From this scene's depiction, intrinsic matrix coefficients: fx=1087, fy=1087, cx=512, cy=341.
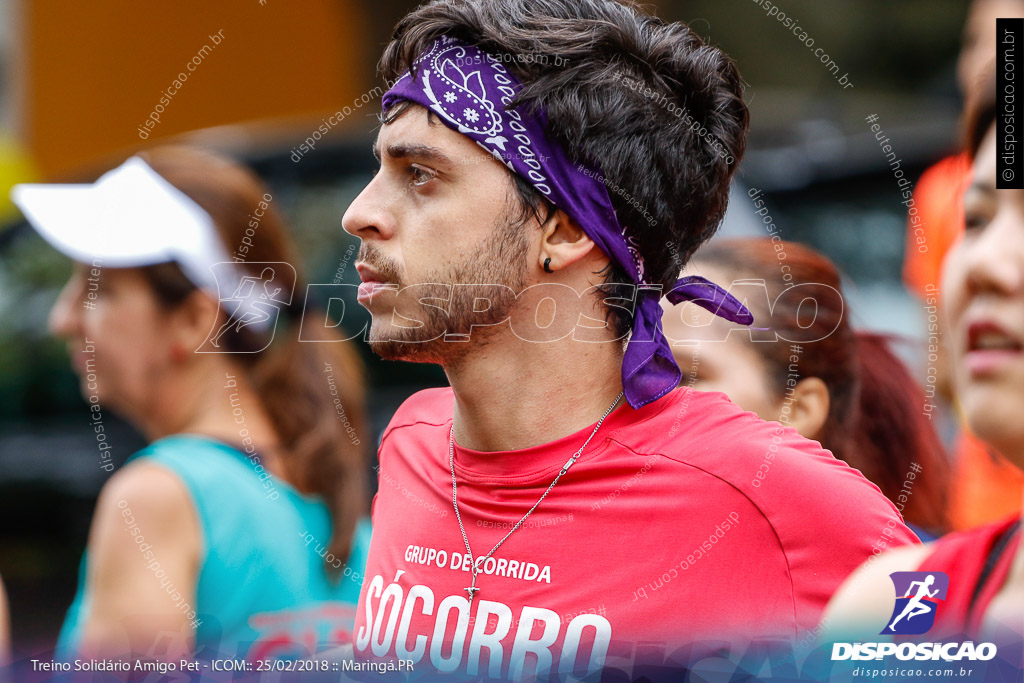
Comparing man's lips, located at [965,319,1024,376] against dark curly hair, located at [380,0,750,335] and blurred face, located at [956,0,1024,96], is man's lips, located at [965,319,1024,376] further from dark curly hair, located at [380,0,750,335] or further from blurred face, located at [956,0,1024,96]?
blurred face, located at [956,0,1024,96]

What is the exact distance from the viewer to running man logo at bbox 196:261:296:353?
277 centimetres

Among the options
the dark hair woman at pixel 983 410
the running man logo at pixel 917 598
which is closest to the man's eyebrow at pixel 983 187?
the dark hair woman at pixel 983 410

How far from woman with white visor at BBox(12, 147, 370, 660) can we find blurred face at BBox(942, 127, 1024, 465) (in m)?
1.54

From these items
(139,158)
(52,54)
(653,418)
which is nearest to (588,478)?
(653,418)

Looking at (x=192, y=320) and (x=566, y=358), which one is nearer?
(x=566, y=358)

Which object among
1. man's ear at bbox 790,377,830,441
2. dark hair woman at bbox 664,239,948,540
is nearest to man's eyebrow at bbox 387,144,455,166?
dark hair woman at bbox 664,239,948,540

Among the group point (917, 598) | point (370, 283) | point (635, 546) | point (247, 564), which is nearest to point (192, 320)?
point (247, 564)

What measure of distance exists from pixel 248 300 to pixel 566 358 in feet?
4.04

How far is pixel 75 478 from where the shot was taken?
398 cm

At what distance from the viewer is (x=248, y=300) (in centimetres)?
275

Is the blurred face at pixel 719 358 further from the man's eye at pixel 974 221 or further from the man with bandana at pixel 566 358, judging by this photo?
the man's eye at pixel 974 221

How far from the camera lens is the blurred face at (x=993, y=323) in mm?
1382

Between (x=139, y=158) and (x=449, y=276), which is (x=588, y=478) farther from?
(x=139, y=158)
